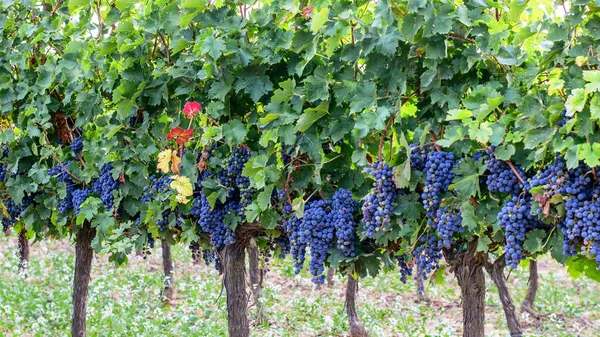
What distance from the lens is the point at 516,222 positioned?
295 cm

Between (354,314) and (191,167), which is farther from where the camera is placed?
(354,314)

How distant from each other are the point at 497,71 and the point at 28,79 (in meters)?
3.80

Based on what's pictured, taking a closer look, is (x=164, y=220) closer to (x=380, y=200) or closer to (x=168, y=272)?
(x=380, y=200)

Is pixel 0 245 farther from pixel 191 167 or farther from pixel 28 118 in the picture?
pixel 191 167

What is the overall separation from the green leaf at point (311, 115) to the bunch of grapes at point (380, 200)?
38 centimetres

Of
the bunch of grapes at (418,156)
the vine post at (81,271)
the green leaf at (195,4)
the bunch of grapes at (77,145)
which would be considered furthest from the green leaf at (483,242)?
the vine post at (81,271)

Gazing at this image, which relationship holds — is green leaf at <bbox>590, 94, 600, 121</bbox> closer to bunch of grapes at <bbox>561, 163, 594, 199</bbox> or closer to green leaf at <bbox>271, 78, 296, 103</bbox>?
bunch of grapes at <bbox>561, 163, 594, 199</bbox>

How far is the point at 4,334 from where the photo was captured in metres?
Answer: 8.42

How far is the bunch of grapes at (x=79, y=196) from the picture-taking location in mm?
5090

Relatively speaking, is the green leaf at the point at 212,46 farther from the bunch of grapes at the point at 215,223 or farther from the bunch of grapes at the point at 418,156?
the bunch of grapes at the point at 418,156

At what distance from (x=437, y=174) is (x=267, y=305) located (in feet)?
25.2

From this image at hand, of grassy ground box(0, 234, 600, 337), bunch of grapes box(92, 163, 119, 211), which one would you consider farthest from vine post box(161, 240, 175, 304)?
bunch of grapes box(92, 163, 119, 211)

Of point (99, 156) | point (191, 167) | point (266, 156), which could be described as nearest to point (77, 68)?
point (99, 156)

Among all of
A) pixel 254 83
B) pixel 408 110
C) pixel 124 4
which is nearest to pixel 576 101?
pixel 408 110
